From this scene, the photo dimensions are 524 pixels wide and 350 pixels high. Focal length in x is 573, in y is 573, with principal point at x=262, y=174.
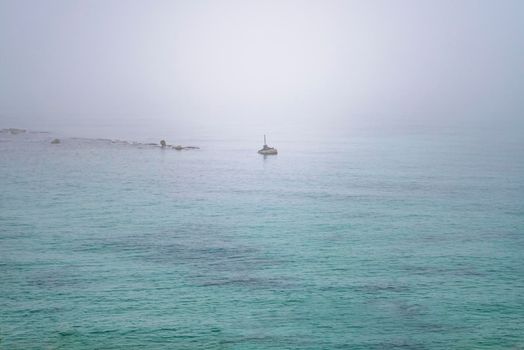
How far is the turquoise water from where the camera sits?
41.8 m

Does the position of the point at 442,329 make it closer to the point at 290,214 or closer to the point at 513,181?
the point at 290,214

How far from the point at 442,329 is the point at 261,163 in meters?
101

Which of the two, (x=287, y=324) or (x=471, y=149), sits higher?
(x=471, y=149)

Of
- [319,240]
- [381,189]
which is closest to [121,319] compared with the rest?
[319,240]

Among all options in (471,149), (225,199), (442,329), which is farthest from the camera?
(471,149)

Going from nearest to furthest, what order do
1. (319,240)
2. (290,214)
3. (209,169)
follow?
(319,240), (290,214), (209,169)

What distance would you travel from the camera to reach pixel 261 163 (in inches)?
5576

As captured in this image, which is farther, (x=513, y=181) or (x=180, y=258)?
(x=513, y=181)

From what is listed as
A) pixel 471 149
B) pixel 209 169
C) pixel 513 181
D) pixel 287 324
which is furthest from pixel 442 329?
pixel 471 149

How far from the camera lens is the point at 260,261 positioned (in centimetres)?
5734

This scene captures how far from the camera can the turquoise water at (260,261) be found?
137 feet

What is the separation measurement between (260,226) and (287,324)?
2982 cm

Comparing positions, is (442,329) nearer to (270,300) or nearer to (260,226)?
(270,300)

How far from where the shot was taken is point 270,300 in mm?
47094
